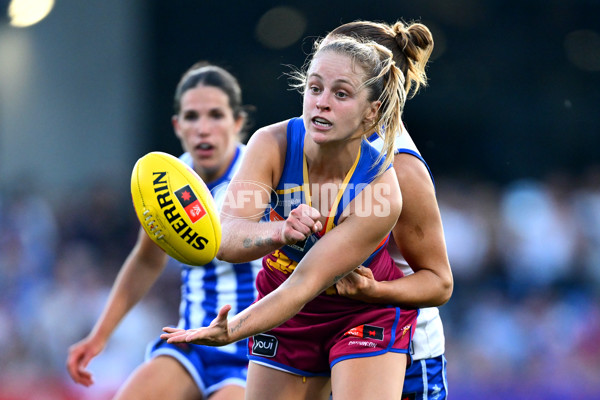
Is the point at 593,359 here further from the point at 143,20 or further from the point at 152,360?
the point at 143,20

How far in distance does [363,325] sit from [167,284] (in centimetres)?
540

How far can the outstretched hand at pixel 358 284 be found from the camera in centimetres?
291

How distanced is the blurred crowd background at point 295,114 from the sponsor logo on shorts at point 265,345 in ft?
12.6

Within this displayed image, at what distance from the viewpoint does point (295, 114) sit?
9.82 m

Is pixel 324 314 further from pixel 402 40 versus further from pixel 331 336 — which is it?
pixel 402 40

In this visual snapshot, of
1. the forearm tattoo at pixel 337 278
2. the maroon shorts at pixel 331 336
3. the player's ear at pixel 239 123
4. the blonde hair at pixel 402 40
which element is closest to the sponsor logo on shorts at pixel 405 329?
the maroon shorts at pixel 331 336

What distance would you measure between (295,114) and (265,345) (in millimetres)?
6775

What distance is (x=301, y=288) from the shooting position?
2762 millimetres

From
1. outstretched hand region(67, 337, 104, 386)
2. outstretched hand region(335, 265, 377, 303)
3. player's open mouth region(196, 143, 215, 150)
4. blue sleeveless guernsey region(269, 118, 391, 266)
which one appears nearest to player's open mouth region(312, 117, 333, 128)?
blue sleeveless guernsey region(269, 118, 391, 266)

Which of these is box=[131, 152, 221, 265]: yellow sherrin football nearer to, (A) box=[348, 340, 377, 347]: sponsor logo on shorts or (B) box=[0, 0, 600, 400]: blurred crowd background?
(A) box=[348, 340, 377, 347]: sponsor logo on shorts

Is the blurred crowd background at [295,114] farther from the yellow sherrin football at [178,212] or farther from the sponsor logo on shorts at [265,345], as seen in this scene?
the yellow sherrin football at [178,212]

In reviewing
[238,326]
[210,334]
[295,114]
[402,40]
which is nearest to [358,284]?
[238,326]

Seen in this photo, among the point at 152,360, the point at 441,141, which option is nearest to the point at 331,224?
the point at 152,360

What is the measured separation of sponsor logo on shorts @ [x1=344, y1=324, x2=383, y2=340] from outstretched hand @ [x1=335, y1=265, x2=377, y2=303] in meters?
0.14
